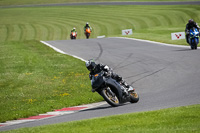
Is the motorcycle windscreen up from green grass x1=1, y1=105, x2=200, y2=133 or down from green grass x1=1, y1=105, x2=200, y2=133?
up

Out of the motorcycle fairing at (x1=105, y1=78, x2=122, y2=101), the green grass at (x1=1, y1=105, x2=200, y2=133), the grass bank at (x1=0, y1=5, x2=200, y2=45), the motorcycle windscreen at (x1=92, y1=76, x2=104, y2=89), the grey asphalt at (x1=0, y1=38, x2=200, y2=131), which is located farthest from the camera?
the grass bank at (x1=0, y1=5, x2=200, y2=45)

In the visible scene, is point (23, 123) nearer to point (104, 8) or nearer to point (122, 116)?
point (122, 116)

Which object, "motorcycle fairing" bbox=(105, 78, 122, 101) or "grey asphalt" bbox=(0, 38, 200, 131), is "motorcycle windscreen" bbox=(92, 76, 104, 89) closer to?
"motorcycle fairing" bbox=(105, 78, 122, 101)

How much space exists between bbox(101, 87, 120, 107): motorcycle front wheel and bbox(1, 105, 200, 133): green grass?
6.26ft

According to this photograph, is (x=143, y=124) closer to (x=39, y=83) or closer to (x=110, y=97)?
(x=110, y=97)

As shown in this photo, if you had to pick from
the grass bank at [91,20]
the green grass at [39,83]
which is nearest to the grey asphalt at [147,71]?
the green grass at [39,83]

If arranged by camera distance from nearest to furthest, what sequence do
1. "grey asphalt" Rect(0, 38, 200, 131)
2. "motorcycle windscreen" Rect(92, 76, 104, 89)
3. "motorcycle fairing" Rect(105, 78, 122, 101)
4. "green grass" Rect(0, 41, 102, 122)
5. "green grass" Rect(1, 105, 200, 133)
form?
"green grass" Rect(1, 105, 200, 133) → "grey asphalt" Rect(0, 38, 200, 131) → "motorcycle windscreen" Rect(92, 76, 104, 89) → "motorcycle fairing" Rect(105, 78, 122, 101) → "green grass" Rect(0, 41, 102, 122)

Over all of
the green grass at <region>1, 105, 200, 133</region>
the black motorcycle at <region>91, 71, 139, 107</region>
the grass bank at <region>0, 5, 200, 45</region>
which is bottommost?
the green grass at <region>1, 105, 200, 133</region>

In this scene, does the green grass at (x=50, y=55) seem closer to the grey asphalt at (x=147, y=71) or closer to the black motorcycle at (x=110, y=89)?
the grey asphalt at (x=147, y=71)

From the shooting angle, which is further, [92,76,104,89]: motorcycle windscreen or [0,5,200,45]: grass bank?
[0,5,200,45]: grass bank

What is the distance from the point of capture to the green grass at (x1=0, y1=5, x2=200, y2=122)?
546 inches

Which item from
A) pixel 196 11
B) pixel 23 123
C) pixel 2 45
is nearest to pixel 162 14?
pixel 196 11

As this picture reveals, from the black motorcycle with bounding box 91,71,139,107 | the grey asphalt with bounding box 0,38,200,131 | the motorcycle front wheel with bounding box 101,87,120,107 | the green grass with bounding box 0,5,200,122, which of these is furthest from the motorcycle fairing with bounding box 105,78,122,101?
the green grass with bounding box 0,5,200,122

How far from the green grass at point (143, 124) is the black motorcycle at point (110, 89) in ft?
6.53
